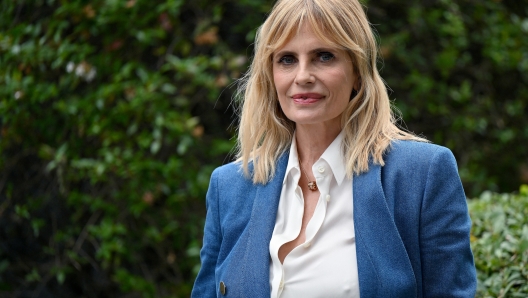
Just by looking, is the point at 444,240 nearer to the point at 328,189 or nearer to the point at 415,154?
the point at 415,154

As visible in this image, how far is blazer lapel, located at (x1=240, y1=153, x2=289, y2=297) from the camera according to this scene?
206cm

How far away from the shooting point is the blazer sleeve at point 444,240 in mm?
1922

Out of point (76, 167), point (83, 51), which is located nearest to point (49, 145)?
point (76, 167)

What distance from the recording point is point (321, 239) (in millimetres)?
2055

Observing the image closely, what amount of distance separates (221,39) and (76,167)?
1322 millimetres

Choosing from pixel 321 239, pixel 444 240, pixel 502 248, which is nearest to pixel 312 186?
pixel 321 239

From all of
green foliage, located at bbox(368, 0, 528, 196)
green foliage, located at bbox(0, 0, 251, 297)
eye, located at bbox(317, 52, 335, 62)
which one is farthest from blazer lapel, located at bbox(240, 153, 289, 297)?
green foliage, located at bbox(368, 0, 528, 196)

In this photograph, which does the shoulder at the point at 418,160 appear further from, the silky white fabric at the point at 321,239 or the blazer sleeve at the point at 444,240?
the silky white fabric at the point at 321,239

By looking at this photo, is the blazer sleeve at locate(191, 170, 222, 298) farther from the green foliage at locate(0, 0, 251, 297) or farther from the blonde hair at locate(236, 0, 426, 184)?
the green foliage at locate(0, 0, 251, 297)

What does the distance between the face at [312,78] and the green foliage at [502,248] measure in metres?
0.83

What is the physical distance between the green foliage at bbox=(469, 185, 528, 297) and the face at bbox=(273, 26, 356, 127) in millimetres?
832

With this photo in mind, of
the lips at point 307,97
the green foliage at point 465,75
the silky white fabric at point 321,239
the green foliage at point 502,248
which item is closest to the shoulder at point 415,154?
the silky white fabric at point 321,239

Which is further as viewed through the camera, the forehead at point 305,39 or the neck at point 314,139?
the neck at point 314,139

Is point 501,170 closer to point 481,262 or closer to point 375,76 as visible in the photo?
point 481,262
